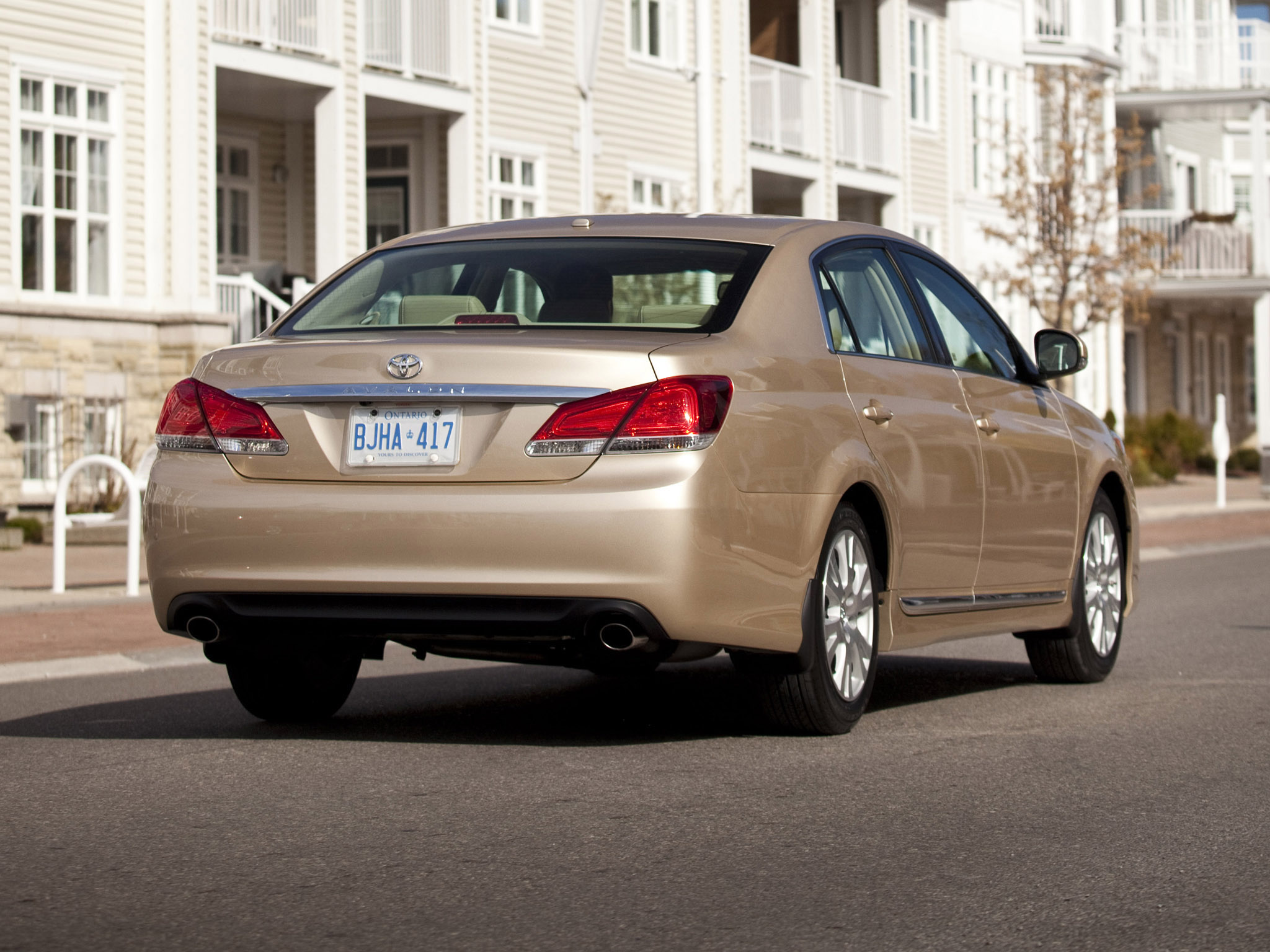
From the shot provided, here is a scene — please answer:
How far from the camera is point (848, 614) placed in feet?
22.5

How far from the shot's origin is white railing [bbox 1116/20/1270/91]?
4200 cm

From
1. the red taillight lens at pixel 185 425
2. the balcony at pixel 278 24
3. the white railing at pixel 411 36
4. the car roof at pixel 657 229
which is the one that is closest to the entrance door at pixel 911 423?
the car roof at pixel 657 229

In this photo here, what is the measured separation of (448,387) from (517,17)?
69.7 ft

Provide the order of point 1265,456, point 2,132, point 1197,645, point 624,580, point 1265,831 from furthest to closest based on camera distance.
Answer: point 1265,456, point 2,132, point 1197,645, point 624,580, point 1265,831

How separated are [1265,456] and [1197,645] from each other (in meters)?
20.5

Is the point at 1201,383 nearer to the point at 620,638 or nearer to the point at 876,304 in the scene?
the point at 876,304

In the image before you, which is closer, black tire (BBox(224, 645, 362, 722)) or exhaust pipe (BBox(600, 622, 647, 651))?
exhaust pipe (BBox(600, 622, 647, 651))

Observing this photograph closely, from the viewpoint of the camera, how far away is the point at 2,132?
1983cm

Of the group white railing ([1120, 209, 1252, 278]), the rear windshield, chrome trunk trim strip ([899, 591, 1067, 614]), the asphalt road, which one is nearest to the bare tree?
white railing ([1120, 209, 1252, 278])

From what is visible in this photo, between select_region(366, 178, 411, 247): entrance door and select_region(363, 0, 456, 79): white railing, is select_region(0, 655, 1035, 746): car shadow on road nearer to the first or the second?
select_region(363, 0, 456, 79): white railing

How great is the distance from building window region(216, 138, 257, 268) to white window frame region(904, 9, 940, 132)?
1443 centimetres

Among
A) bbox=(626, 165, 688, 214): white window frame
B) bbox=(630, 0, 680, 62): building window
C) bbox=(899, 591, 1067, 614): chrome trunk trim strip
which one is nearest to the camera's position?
bbox=(899, 591, 1067, 614): chrome trunk trim strip

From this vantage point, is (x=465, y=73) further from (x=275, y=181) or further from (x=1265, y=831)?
(x=1265, y=831)

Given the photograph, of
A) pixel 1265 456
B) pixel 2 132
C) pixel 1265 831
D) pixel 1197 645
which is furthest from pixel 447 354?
pixel 1265 456
